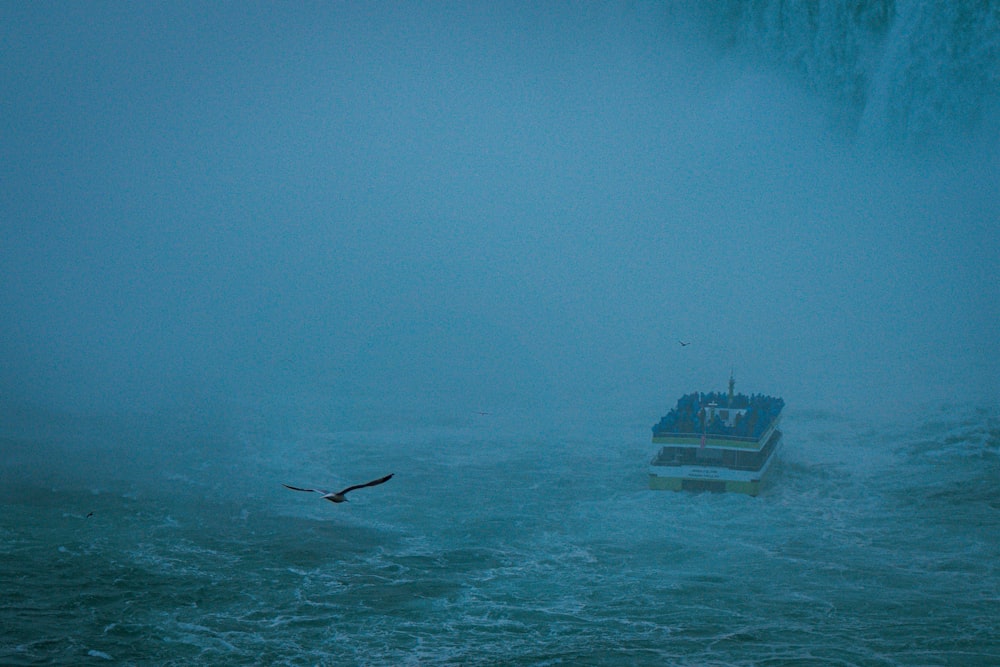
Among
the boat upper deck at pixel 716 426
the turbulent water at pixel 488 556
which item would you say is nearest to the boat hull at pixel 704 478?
the turbulent water at pixel 488 556

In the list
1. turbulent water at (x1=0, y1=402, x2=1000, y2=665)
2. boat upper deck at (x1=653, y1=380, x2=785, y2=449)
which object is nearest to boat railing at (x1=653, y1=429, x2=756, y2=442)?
boat upper deck at (x1=653, y1=380, x2=785, y2=449)

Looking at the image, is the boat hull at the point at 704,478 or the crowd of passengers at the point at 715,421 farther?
the crowd of passengers at the point at 715,421

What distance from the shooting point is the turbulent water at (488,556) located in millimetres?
16922

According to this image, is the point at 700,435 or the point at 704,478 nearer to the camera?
the point at 704,478

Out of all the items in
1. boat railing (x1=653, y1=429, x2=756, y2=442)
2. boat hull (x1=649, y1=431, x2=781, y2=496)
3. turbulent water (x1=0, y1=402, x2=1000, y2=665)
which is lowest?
turbulent water (x1=0, y1=402, x2=1000, y2=665)

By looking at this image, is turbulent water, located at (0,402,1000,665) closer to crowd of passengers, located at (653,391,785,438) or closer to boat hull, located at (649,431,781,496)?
boat hull, located at (649,431,781,496)

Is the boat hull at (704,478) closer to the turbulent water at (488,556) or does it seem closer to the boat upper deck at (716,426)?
the turbulent water at (488,556)

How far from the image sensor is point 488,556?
22.0m

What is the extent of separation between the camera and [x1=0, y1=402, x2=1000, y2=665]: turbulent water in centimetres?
1692

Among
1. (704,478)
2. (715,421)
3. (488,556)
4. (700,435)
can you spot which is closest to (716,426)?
(715,421)

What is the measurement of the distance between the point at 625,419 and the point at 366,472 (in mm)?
13177

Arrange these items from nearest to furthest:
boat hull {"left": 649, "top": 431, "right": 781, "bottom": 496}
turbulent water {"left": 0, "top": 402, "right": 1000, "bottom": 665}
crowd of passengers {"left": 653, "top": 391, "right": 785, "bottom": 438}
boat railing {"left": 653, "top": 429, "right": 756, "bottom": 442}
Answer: turbulent water {"left": 0, "top": 402, "right": 1000, "bottom": 665} → boat hull {"left": 649, "top": 431, "right": 781, "bottom": 496} → boat railing {"left": 653, "top": 429, "right": 756, "bottom": 442} → crowd of passengers {"left": 653, "top": 391, "right": 785, "bottom": 438}

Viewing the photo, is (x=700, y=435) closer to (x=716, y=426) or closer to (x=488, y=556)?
(x=716, y=426)

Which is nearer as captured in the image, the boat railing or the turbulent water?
the turbulent water
